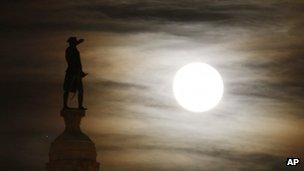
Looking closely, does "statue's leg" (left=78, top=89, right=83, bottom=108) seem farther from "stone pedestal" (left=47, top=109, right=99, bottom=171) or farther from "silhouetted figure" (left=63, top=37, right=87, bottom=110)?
"stone pedestal" (left=47, top=109, right=99, bottom=171)

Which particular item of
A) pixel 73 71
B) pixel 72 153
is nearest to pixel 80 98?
pixel 73 71

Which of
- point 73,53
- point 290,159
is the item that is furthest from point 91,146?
point 290,159

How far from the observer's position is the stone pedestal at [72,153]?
49.0 metres

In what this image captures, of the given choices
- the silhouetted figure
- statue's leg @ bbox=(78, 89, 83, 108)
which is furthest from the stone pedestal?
the silhouetted figure

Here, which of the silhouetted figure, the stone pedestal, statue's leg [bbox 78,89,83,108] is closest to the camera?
the stone pedestal

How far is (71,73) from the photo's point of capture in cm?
5069

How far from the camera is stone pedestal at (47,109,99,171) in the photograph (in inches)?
1930

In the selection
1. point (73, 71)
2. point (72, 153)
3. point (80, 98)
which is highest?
point (73, 71)

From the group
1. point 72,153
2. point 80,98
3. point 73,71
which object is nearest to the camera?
point 72,153

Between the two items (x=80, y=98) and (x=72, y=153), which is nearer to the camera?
(x=72, y=153)

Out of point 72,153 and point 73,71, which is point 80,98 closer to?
point 73,71

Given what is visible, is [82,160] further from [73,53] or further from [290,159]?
[290,159]

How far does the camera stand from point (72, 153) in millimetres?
49062

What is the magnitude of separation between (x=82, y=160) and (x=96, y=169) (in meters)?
0.98
